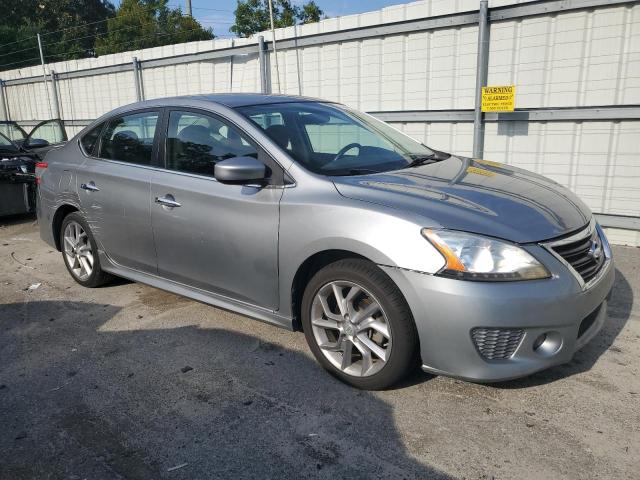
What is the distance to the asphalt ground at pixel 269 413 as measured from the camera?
245 cm

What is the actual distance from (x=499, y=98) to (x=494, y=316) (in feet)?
14.2

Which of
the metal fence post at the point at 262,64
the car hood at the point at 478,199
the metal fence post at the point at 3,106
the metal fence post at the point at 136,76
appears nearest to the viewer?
the car hood at the point at 478,199

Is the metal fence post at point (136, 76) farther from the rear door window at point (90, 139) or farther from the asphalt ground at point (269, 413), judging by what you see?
→ the asphalt ground at point (269, 413)

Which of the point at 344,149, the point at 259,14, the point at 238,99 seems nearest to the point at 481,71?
the point at 344,149

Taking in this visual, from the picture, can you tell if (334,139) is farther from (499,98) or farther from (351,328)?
(499,98)

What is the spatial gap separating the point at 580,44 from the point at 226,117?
4.22 m

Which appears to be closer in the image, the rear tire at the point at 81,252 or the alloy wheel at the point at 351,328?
the alloy wheel at the point at 351,328

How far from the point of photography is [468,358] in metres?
2.68

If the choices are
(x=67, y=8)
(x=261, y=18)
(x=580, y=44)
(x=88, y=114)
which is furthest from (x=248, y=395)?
(x=67, y=8)

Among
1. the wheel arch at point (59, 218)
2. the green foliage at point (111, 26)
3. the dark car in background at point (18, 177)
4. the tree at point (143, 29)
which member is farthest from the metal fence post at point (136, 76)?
the tree at point (143, 29)

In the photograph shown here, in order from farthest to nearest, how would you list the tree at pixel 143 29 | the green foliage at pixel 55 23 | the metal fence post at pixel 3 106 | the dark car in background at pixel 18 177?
the tree at pixel 143 29 < the green foliage at pixel 55 23 < the metal fence post at pixel 3 106 < the dark car in background at pixel 18 177

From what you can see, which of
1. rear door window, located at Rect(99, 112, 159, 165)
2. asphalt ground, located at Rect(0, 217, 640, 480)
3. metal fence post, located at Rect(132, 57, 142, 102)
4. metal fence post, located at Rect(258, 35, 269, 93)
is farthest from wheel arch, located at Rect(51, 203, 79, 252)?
metal fence post, located at Rect(132, 57, 142, 102)

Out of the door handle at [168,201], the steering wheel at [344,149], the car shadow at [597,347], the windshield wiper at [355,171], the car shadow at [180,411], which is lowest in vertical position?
the car shadow at [180,411]

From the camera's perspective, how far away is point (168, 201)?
376cm
